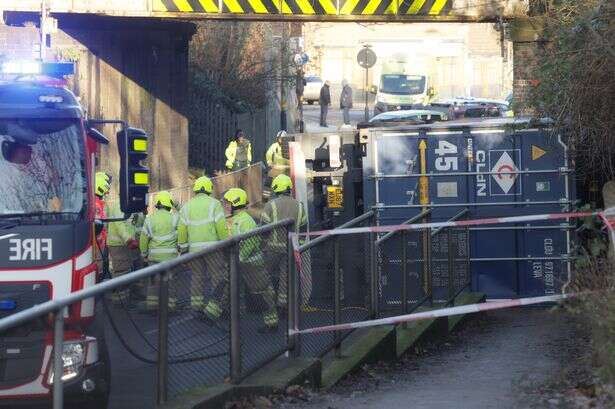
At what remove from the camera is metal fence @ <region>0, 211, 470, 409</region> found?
22.4 ft

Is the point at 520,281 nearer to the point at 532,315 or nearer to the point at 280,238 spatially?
the point at 532,315

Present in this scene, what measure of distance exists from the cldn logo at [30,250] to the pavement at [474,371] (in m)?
1.94

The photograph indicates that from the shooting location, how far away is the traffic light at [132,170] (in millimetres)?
9234

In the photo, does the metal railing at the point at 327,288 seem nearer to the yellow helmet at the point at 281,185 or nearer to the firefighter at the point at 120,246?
the yellow helmet at the point at 281,185

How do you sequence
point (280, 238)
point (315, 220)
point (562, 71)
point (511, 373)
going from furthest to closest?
point (315, 220)
point (562, 71)
point (511, 373)
point (280, 238)

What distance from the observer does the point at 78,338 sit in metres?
7.61

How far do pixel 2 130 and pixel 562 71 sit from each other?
5528 millimetres

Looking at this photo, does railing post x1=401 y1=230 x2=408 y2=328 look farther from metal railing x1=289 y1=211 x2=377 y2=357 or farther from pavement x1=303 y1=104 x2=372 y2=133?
pavement x1=303 y1=104 x2=372 y2=133

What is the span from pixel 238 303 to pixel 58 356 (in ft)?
8.34

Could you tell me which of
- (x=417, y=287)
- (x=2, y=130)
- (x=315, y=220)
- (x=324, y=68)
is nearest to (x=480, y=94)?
(x=324, y=68)

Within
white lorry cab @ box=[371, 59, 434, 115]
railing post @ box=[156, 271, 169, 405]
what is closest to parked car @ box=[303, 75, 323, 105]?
white lorry cab @ box=[371, 59, 434, 115]

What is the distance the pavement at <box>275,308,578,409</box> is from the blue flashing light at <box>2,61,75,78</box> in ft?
10.6

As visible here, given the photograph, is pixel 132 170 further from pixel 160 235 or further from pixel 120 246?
pixel 120 246

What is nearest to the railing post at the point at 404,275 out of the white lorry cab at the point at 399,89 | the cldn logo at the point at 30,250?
the cldn logo at the point at 30,250
